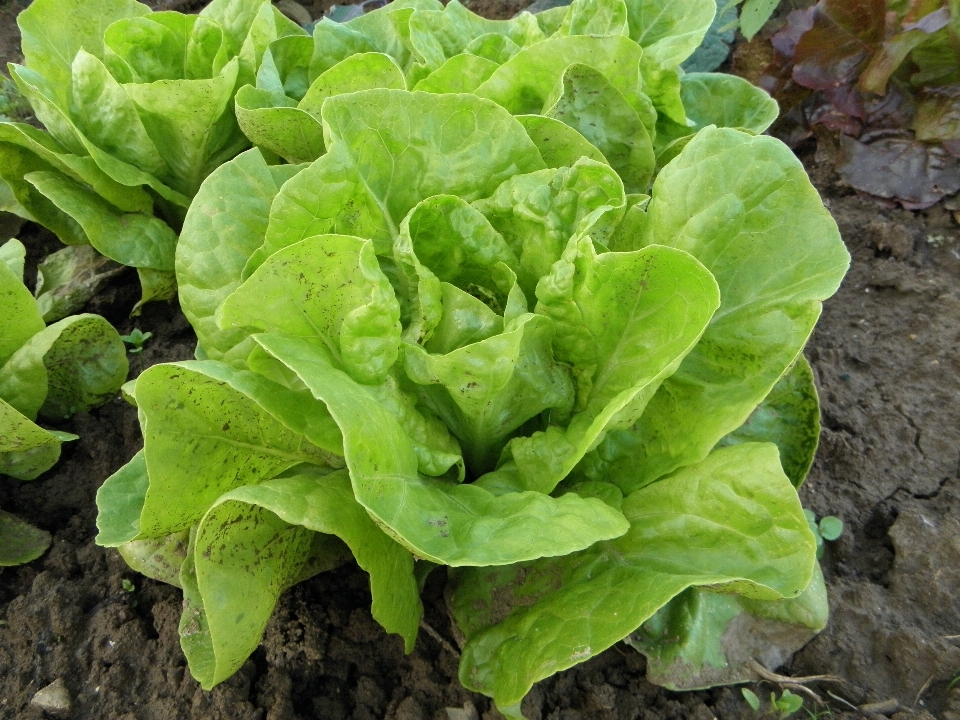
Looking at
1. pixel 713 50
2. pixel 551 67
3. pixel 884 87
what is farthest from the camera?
pixel 713 50

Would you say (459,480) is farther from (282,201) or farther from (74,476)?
(74,476)

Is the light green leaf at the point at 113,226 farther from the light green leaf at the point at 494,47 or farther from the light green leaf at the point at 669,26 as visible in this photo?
→ the light green leaf at the point at 669,26

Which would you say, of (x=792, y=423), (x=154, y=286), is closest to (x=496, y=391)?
→ (x=792, y=423)

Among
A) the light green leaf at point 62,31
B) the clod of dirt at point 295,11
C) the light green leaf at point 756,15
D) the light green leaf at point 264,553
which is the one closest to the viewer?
the light green leaf at point 264,553

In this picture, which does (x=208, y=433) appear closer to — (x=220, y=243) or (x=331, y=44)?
(x=220, y=243)

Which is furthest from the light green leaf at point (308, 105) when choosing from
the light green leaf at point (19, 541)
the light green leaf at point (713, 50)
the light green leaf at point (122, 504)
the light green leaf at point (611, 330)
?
the light green leaf at point (713, 50)

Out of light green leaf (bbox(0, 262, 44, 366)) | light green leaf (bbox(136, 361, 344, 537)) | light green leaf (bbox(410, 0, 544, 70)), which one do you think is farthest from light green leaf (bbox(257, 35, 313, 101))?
light green leaf (bbox(136, 361, 344, 537))

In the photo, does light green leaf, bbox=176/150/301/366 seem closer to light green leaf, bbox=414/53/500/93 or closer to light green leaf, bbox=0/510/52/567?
light green leaf, bbox=414/53/500/93
